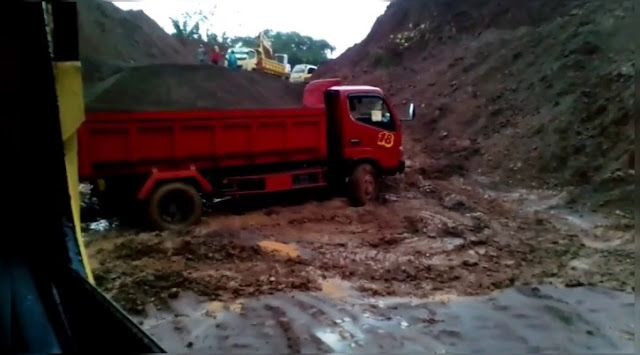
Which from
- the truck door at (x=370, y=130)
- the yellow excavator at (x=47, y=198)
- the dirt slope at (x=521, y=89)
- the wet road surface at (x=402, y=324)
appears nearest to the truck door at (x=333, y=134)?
the truck door at (x=370, y=130)

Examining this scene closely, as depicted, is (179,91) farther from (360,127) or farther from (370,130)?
(370,130)

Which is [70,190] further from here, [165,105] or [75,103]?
[165,105]

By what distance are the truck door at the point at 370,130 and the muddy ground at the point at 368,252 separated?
900 mm

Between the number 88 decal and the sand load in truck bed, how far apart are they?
3448 mm

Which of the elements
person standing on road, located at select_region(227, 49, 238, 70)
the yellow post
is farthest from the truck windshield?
person standing on road, located at select_region(227, 49, 238, 70)

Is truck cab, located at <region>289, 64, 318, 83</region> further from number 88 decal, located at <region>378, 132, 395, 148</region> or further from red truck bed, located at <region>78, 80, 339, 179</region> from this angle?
red truck bed, located at <region>78, 80, 339, 179</region>

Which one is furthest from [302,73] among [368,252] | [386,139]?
[368,252]

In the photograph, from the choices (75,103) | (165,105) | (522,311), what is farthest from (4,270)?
(165,105)

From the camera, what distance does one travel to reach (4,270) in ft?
9.27

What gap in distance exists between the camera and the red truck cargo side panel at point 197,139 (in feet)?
26.8

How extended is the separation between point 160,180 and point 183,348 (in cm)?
405

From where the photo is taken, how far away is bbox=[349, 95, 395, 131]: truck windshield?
33.5 feet

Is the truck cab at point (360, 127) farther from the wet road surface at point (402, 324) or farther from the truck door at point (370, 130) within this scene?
the wet road surface at point (402, 324)

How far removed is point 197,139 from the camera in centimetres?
880
